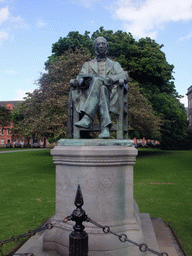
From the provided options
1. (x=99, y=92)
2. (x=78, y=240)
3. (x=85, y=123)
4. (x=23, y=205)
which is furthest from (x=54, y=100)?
(x=78, y=240)

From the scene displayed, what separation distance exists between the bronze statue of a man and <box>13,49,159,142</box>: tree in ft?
33.9

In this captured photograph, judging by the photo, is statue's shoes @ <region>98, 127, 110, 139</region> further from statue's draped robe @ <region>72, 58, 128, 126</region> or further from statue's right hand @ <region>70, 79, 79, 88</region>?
statue's right hand @ <region>70, 79, 79, 88</region>

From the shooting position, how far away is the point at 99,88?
441 cm

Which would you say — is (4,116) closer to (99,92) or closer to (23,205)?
(23,205)

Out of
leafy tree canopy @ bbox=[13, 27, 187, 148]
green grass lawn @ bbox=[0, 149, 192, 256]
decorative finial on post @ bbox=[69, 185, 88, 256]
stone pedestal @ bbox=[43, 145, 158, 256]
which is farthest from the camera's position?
leafy tree canopy @ bbox=[13, 27, 187, 148]

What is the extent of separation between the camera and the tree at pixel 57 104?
16.0 metres

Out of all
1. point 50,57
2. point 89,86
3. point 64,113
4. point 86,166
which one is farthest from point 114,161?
point 50,57

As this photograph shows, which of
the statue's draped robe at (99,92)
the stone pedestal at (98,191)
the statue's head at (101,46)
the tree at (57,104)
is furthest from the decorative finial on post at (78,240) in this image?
the tree at (57,104)

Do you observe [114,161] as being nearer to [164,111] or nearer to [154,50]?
[164,111]

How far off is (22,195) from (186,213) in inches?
214

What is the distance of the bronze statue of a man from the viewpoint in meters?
4.34

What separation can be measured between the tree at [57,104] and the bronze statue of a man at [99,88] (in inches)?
407

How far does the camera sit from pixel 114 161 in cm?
385

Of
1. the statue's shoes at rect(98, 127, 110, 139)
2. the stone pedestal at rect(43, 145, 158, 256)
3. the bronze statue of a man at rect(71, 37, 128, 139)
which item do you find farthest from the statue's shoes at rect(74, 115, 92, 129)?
the stone pedestal at rect(43, 145, 158, 256)
